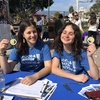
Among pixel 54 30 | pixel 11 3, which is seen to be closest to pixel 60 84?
pixel 54 30

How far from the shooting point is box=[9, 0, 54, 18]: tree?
31.6 metres

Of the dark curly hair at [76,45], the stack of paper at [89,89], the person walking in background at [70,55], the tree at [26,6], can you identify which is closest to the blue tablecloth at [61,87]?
the stack of paper at [89,89]

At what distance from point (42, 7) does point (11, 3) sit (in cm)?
526

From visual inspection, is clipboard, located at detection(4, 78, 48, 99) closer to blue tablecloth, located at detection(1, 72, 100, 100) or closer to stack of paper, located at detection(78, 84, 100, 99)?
blue tablecloth, located at detection(1, 72, 100, 100)

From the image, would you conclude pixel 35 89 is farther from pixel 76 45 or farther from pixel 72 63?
pixel 76 45

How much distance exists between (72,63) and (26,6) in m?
32.3

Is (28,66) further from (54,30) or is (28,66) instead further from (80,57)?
(54,30)

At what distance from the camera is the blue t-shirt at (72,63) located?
2.19 m

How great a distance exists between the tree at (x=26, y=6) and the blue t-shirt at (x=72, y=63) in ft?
97.2

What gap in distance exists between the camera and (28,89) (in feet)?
5.50

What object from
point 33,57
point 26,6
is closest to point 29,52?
point 33,57

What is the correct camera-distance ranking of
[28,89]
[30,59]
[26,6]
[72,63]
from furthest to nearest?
[26,6], [30,59], [72,63], [28,89]

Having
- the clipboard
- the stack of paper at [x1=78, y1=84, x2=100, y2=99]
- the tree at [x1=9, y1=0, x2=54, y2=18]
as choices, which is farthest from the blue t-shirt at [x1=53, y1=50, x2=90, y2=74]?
the tree at [x1=9, y1=0, x2=54, y2=18]

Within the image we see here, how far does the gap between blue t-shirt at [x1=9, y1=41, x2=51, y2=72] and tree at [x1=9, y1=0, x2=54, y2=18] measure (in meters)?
29.5
